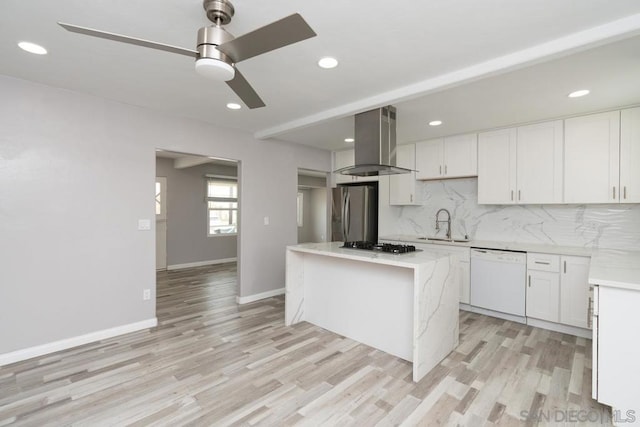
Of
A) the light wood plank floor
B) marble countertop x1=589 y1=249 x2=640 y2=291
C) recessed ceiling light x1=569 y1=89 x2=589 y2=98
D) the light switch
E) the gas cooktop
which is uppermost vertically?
recessed ceiling light x1=569 y1=89 x2=589 y2=98

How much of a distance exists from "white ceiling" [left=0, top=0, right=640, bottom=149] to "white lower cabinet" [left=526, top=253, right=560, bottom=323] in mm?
1603

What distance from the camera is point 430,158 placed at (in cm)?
444

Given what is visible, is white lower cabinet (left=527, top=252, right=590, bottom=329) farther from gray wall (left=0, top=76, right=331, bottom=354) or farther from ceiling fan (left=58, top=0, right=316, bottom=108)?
gray wall (left=0, top=76, right=331, bottom=354)

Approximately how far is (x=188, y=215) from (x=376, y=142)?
527 centimetres

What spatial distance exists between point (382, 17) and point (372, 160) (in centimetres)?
146

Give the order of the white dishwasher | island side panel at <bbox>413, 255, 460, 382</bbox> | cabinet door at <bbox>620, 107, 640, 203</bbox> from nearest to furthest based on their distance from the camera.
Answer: island side panel at <bbox>413, 255, 460, 382</bbox>, cabinet door at <bbox>620, 107, 640, 203</bbox>, the white dishwasher

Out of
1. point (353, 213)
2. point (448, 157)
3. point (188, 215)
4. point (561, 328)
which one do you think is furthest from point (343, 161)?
point (188, 215)

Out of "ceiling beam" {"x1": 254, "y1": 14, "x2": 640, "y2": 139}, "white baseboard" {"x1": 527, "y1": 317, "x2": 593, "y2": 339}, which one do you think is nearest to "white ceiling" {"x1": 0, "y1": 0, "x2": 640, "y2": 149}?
"ceiling beam" {"x1": 254, "y1": 14, "x2": 640, "y2": 139}

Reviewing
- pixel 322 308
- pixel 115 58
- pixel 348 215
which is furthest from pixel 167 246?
pixel 115 58

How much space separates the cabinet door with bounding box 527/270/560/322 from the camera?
128 inches

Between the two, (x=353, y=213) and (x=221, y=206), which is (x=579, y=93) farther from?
(x=221, y=206)

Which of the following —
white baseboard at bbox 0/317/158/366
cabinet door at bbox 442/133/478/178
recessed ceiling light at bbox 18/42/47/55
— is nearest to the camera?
recessed ceiling light at bbox 18/42/47/55

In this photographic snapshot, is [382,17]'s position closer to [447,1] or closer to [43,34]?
[447,1]

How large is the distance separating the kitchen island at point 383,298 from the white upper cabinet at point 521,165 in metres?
1.63
